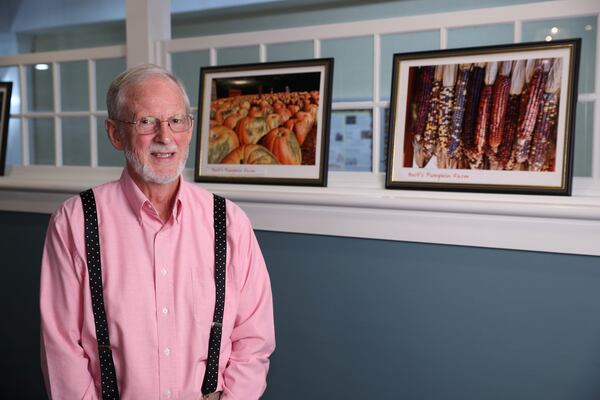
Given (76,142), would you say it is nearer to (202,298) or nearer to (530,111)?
(202,298)

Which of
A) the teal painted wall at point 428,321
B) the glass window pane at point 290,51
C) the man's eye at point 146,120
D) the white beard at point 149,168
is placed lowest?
the teal painted wall at point 428,321

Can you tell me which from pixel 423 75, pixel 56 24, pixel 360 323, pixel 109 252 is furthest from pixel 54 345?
pixel 56 24

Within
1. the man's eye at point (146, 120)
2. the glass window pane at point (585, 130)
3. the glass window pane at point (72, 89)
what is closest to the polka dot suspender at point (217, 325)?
the man's eye at point (146, 120)

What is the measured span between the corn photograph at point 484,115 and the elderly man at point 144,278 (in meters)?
0.71

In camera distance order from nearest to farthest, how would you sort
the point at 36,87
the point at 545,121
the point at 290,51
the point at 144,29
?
the point at 545,121 < the point at 144,29 < the point at 36,87 < the point at 290,51

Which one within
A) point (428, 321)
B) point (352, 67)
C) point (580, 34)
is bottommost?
point (428, 321)

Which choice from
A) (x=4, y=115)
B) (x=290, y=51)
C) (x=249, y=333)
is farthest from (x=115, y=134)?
(x=290, y=51)

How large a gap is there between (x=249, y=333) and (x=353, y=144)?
348 cm

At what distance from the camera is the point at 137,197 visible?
1520 millimetres

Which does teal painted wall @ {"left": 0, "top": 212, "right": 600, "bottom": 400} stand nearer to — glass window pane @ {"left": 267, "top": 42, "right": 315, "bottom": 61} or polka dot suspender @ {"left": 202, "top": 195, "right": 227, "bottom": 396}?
polka dot suspender @ {"left": 202, "top": 195, "right": 227, "bottom": 396}

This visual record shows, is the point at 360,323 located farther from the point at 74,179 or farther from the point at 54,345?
the point at 74,179

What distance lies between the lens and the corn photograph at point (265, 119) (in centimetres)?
209

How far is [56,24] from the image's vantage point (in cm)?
538

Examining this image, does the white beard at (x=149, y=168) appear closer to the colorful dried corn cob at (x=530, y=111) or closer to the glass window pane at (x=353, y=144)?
the colorful dried corn cob at (x=530, y=111)
